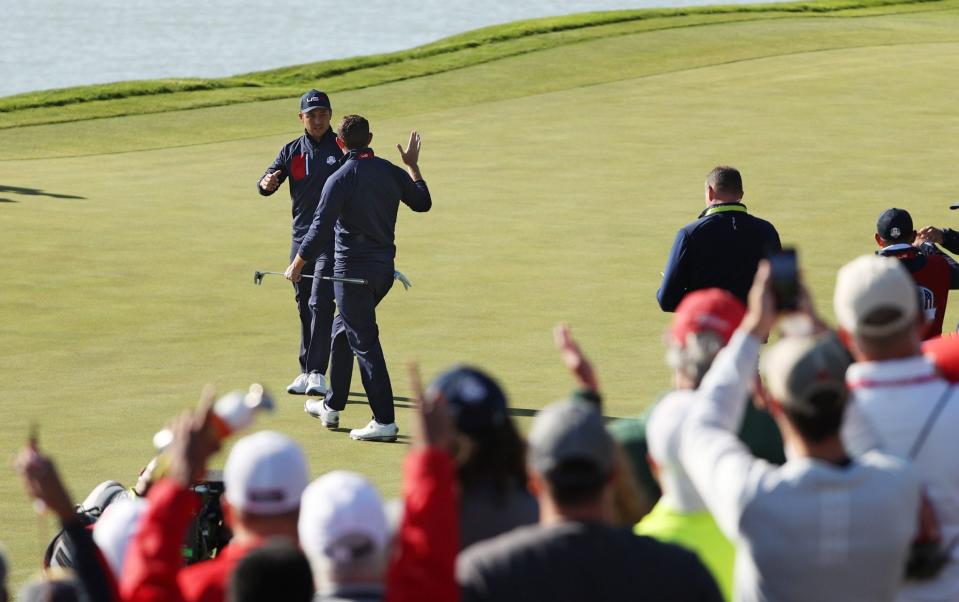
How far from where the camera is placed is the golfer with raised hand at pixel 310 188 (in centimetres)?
1209

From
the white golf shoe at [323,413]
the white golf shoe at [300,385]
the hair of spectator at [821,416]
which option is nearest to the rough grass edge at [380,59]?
the white golf shoe at [300,385]

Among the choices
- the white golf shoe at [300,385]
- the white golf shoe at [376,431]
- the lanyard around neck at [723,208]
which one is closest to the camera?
the lanyard around neck at [723,208]

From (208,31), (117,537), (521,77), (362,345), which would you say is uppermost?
(208,31)

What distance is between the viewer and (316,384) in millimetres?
12008

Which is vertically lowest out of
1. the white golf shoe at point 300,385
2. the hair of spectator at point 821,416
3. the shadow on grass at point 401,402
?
the shadow on grass at point 401,402

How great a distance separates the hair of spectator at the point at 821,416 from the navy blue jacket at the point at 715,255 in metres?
5.20

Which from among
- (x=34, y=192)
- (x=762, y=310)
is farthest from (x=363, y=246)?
(x=34, y=192)

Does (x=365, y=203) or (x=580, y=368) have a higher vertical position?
(x=365, y=203)

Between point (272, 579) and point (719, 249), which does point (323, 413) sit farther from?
point (272, 579)

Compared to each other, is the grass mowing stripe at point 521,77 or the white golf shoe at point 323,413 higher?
the grass mowing stripe at point 521,77

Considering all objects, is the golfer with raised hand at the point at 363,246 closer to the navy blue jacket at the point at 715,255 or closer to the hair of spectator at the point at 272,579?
the navy blue jacket at the point at 715,255

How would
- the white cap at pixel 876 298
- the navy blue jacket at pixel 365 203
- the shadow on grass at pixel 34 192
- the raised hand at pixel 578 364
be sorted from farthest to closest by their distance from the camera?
the shadow on grass at pixel 34 192 → the navy blue jacket at pixel 365 203 → the raised hand at pixel 578 364 → the white cap at pixel 876 298

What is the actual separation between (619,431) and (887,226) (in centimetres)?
461

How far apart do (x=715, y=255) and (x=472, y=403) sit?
5.23 meters
